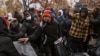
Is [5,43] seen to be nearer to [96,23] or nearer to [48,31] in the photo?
[48,31]

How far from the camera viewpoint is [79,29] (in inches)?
366

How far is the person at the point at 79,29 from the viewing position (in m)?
9.20

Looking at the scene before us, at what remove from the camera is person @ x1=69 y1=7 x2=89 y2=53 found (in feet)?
30.2

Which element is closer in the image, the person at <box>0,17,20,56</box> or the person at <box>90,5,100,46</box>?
the person at <box>0,17,20,56</box>

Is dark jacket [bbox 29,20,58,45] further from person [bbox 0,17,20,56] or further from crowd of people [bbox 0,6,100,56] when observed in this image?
person [bbox 0,17,20,56]

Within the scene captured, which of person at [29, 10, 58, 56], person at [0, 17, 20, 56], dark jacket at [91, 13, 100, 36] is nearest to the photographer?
person at [0, 17, 20, 56]

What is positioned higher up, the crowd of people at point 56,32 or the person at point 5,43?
the person at point 5,43

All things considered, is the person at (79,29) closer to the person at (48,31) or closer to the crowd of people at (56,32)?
the crowd of people at (56,32)

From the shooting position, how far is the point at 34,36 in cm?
885

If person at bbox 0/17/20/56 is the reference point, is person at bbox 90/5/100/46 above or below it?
below

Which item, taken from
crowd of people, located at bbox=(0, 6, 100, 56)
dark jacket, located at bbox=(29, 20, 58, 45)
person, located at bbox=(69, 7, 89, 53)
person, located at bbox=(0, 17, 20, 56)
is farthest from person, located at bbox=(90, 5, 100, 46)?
person, located at bbox=(0, 17, 20, 56)

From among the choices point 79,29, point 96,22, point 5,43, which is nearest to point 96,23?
point 96,22

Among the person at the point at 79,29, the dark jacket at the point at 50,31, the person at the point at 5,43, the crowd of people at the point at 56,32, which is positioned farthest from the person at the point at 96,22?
the person at the point at 5,43

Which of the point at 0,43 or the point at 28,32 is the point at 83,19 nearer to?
the point at 28,32
